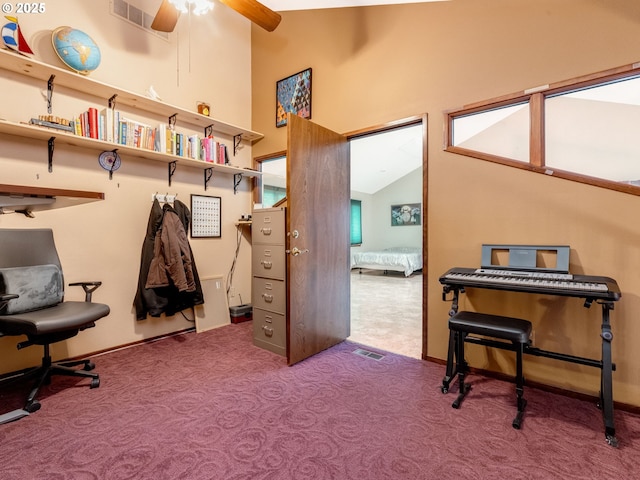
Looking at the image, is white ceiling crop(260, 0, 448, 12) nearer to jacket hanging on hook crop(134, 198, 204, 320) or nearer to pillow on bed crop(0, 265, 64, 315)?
jacket hanging on hook crop(134, 198, 204, 320)

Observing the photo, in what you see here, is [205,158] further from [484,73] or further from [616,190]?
[616,190]

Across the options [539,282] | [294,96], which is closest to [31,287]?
[294,96]

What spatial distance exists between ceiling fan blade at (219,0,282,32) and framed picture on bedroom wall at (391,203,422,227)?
273 inches

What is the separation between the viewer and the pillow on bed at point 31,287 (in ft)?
6.48

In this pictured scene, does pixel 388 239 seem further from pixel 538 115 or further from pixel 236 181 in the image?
pixel 538 115

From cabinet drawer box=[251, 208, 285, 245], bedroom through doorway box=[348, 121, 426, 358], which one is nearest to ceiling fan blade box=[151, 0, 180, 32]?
cabinet drawer box=[251, 208, 285, 245]

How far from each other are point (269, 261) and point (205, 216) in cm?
114

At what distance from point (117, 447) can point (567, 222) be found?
9.41 ft

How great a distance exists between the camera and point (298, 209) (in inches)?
96.6

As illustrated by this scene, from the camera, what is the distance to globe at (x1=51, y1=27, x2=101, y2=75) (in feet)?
7.70

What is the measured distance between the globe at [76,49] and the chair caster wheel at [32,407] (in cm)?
242

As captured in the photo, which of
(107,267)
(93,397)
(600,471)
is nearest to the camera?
(600,471)

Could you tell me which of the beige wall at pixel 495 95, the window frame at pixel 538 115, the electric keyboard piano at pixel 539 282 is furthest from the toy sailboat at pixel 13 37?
the electric keyboard piano at pixel 539 282

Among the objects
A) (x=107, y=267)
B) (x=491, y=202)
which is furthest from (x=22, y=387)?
(x=491, y=202)
